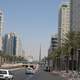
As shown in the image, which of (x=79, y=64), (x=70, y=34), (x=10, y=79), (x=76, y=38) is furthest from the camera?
(x=79, y=64)

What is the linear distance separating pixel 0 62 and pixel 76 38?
10810 cm

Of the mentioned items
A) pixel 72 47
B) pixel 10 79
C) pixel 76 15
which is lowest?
pixel 10 79

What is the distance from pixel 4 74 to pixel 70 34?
41.0 meters

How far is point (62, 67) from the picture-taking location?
145m

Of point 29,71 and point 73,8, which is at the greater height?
point 73,8

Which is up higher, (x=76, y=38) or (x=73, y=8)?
(x=73, y=8)

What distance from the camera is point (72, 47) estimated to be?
8119 cm

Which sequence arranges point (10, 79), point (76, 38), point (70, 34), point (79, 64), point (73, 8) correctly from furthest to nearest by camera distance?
point (73, 8) → point (79, 64) → point (70, 34) → point (76, 38) → point (10, 79)

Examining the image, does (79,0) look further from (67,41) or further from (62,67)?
(67,41)

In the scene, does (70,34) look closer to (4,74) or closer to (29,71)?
(29,71)

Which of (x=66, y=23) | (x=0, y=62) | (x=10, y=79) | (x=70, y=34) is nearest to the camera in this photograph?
(x=10, y=79)

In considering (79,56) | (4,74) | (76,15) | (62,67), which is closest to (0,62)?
(62,67)

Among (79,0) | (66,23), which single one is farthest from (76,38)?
(66,23)

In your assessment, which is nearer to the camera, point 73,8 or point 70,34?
point 70,34
